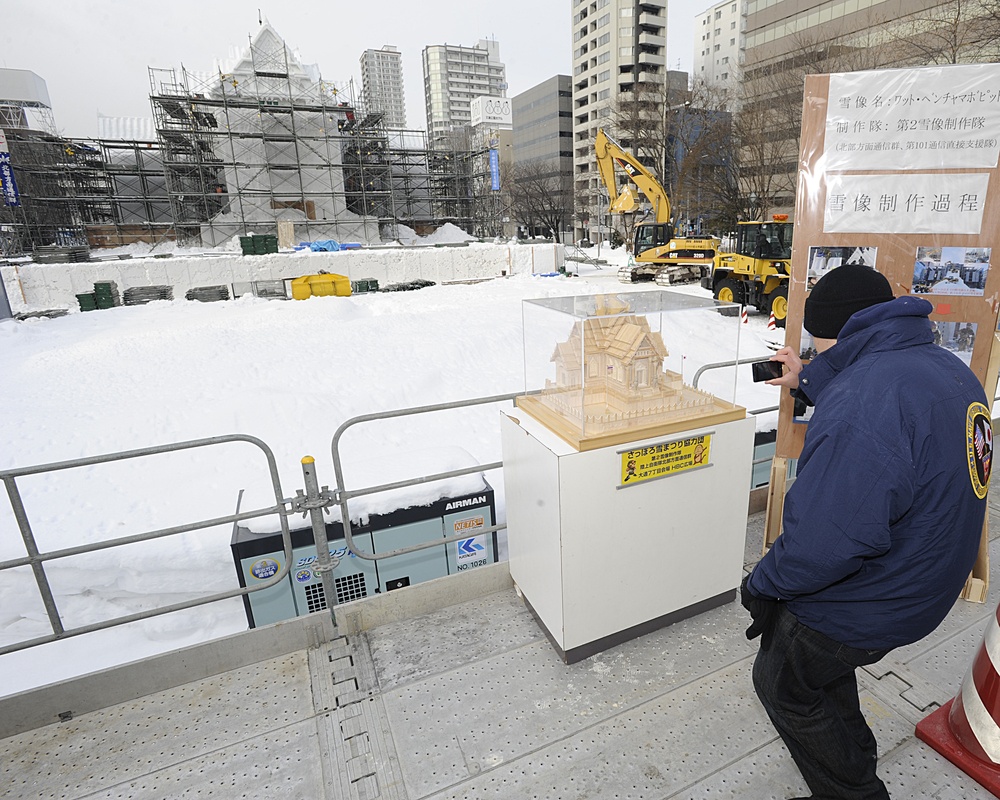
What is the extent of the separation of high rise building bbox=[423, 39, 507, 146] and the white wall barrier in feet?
337

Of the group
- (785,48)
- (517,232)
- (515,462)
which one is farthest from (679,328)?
(517,232)

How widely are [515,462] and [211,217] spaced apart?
35393 mm

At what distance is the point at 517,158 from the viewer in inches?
2995

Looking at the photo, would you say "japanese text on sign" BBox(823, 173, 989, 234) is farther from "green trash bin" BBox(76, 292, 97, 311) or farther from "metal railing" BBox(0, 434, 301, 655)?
"green trash bin" BBox(76, 292, 97, 311)

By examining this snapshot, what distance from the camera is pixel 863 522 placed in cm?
152

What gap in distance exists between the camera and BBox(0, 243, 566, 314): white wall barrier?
1975 cm

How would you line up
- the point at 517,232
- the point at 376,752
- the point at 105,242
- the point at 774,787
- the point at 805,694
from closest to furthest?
the point at 805,694
the point at 774,787
the point at 376,752
the point at 105,242
the point at 517,232

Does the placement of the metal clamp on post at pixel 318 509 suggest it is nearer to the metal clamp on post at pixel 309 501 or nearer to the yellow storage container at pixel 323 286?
the metal clamp on post at pixel 309 501

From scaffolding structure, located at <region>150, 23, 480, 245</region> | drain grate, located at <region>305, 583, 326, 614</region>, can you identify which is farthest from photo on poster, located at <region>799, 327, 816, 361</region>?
scaffolding structure, located at <region>150, 23, 480, 245</region>

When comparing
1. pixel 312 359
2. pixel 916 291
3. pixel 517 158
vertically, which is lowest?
pixel 312 359

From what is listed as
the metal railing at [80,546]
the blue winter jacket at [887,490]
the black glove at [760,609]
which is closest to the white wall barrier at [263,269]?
the metal railing at [80,546]

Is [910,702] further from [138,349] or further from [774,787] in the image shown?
[138,349]

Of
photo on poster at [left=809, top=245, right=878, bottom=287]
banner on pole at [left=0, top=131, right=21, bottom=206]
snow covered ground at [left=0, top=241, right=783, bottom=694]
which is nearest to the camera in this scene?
photo on poster at [left=809, top=245, right=878, bottom=287]

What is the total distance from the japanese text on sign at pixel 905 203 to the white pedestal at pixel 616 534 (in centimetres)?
152
